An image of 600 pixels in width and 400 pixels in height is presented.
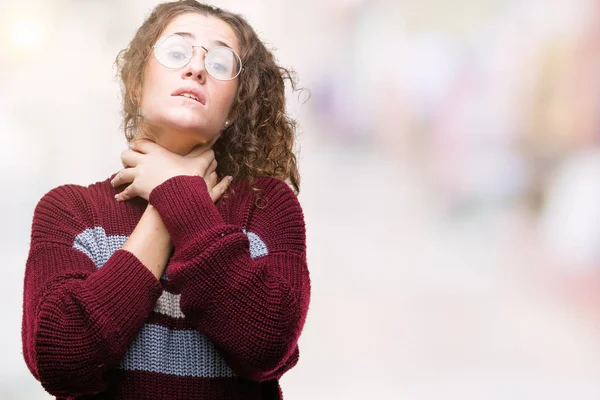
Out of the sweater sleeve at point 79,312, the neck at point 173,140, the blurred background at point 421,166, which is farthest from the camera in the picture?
the blurred background at point 421,166

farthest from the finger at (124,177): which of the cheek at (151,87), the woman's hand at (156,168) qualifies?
the cheek at (151,87)

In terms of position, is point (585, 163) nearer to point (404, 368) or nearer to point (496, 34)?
point (496, 34)

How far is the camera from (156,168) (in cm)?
121

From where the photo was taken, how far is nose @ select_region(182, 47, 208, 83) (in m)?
1.22

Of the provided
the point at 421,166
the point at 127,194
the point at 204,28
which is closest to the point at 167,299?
the point at 127,194

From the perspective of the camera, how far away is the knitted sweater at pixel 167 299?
104 cm

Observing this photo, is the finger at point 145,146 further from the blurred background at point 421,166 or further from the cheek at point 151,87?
the blurred background at point 421,166

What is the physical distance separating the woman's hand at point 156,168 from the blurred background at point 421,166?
0.67 metres

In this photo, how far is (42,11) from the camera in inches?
75.4

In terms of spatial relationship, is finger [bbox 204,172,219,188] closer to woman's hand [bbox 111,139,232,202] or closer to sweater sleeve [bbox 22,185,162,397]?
woman's hand [bbox 111,139,232,202]

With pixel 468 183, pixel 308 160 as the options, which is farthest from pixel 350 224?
pixel 468 183

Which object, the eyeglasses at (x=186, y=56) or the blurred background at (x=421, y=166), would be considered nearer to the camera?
the eyeglasses at (x=186, y=56)

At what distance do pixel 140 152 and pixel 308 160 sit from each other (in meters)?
0.82

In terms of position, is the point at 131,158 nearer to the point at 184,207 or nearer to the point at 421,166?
the point at 184,207
